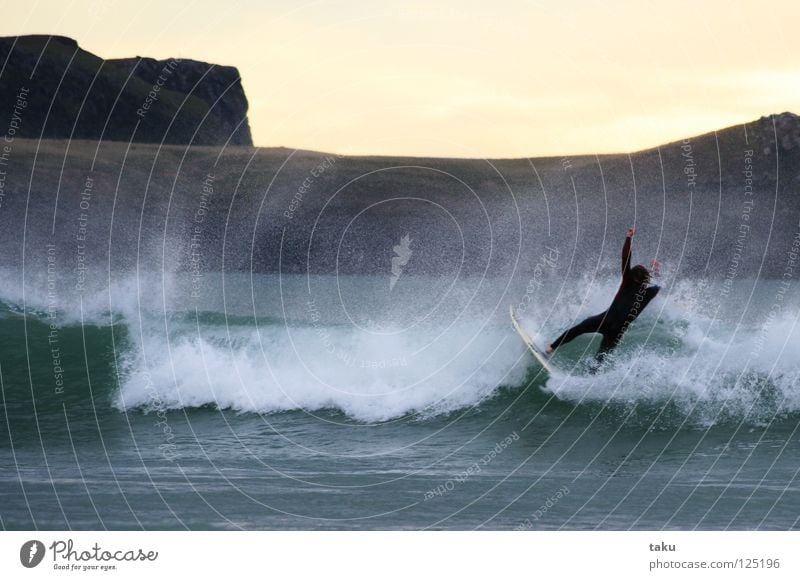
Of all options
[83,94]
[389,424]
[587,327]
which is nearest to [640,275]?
[587,327]

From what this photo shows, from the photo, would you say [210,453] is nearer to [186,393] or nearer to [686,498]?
[186,393]

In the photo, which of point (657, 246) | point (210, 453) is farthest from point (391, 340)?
point (657, 246)

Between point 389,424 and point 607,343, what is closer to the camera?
point 607,343

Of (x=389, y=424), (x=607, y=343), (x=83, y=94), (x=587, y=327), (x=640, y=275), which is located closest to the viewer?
(x=640, y=275)

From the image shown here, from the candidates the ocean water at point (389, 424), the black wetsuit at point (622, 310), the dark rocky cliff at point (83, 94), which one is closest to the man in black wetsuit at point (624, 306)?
the black wetsuit at point (622, 310)

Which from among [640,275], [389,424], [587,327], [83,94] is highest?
[83,94]

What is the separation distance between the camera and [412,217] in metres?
63.1

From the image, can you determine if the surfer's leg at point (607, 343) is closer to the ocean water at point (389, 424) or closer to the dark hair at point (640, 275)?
the ocean water at point (389, 424)

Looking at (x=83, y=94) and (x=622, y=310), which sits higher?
(x=83, y=94)

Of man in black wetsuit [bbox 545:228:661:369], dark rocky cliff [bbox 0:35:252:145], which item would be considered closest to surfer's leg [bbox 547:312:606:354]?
man in black wetsuit [bbox 545:228:661:369]

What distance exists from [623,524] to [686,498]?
4.35ft

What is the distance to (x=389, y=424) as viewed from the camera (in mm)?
15469

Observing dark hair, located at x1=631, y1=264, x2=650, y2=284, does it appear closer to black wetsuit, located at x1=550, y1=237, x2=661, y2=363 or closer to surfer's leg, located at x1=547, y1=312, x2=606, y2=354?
black wetsuit, located at x1=550, y1=237, x2=661, y2=363

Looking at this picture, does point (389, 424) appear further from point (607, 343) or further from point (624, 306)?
point (624, 306)
